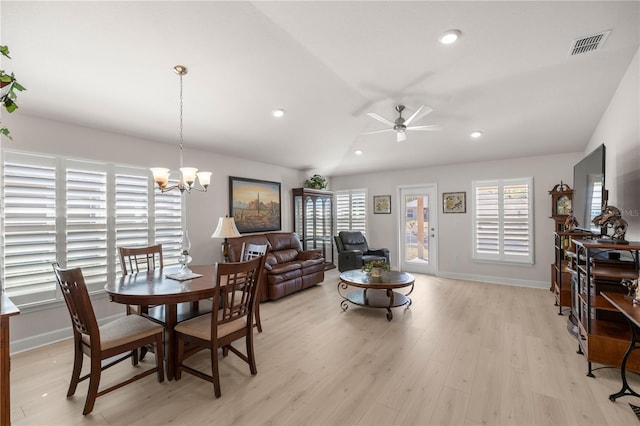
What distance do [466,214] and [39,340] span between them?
6937 millimetres

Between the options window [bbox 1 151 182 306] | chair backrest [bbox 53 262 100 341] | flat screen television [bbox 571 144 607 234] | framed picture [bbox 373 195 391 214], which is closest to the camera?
chair backrest [bbox 53 262 100 341]

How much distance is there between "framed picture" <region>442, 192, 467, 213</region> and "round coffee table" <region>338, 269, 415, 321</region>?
2.61 meters

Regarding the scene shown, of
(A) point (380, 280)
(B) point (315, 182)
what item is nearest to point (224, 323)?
(A) point (380, 280)

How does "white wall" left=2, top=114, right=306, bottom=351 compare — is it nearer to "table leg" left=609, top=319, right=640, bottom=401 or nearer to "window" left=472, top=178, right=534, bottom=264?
"window" left=472, top=178, right=534, bottom=264

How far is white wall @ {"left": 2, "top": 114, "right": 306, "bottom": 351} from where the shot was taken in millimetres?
3086

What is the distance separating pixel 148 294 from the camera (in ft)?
7.23

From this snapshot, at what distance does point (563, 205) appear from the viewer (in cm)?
486

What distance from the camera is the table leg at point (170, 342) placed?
2.47 m

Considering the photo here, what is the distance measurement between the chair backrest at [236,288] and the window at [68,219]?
2174mm

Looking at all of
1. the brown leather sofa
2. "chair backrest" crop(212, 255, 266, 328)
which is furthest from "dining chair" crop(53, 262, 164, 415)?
the brown leather sofa

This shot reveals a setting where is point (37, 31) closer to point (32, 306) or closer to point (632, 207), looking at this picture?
point (32, 306)

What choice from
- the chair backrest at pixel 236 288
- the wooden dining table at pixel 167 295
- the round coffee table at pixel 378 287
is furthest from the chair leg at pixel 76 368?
the round coffee table at pixel 378 287

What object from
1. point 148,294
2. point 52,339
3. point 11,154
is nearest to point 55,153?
point 11,154

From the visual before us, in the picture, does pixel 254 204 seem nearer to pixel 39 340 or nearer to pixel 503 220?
pixel 39 340
